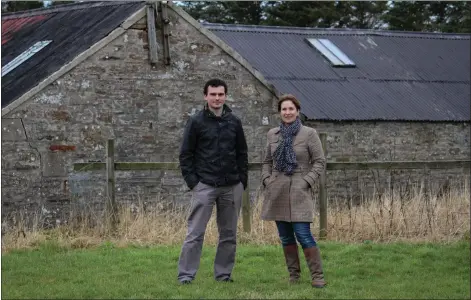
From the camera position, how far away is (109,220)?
15117 millimetres

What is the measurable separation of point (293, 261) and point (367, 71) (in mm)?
16365

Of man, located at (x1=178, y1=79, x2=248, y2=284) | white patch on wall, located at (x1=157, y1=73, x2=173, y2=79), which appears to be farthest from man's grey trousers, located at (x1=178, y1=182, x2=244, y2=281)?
white patch on wall, located at (x1=157, y1=73, x2=173, y2=79)

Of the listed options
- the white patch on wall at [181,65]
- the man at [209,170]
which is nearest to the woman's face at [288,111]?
the man at [209,170]

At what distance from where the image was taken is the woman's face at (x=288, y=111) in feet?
35.6

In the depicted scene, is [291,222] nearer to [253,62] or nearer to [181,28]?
[181,28]

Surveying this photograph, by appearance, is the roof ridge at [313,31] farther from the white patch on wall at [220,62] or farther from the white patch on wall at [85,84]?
the white patch on wall at [85,84]

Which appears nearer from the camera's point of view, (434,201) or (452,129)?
(434,201)

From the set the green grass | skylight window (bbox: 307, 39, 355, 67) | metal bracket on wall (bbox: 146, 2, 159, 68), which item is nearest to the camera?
the green grass

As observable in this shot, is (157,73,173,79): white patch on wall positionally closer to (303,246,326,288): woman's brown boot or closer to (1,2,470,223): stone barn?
(1,2,470,223): stone barn

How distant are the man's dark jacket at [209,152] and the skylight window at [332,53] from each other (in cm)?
1572

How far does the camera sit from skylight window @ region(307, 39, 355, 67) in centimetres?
2664

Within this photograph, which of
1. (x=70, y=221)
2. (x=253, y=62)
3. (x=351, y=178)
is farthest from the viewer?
(x=253, y=62)

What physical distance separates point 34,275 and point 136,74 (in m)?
8.21

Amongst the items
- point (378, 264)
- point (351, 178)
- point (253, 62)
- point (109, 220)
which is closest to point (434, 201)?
point (378, 264)
